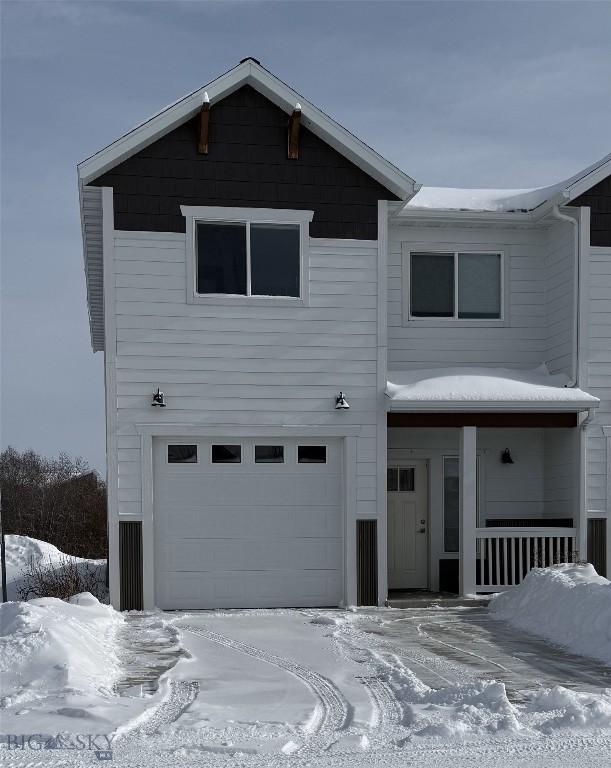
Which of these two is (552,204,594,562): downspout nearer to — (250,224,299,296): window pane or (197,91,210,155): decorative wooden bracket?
(250,224,299,296): window pane

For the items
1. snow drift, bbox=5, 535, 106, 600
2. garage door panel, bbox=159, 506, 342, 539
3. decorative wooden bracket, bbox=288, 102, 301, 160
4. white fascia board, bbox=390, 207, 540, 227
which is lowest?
snow drift, bbox=5, 535, 106, 600

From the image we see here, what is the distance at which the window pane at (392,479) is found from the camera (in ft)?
48.9

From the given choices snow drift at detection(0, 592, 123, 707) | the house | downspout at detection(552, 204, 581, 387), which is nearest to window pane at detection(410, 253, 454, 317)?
the house

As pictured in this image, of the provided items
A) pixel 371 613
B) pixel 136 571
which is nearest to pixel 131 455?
pixel 136 571

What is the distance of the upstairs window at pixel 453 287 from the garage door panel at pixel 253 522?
11.8 ft

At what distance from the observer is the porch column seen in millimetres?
13477

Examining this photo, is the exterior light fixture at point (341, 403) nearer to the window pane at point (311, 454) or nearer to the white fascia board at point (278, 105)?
the window pane at point (311, 454)

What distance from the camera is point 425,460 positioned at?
49.1 ft

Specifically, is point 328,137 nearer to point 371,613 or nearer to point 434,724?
point 371,613

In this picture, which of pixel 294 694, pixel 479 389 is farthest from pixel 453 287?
pixel 294 694

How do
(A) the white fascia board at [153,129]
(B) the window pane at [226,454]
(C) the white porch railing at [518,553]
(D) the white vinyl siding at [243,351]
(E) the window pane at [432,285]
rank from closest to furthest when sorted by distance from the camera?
(A) the white fascia board at [153,129], (D) the white vinyl siding at [243,351], (B) the window pane at [226,454], (C) the white porch railing at [518,553], (E) the window pane at [432,285]

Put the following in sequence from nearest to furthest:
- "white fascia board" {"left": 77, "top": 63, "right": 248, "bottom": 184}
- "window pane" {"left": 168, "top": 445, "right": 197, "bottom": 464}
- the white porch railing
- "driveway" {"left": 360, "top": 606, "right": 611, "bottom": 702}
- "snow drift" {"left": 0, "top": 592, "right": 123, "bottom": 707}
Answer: "snow drift" {"left": 0, "top": 592, "right": 123, "bottom": 707}, "driveway" {"left": 360, "top": 606, "right": 611, "bottom": 702}, "white fascia board" {"left": 77, "top": 63, "right": 248, "bottom": 184}, "window pane" {"left": 168, "top": 445, "right": 197, "bottom": 464}, the white porch railing

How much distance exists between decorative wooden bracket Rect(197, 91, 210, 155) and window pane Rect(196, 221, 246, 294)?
0.99 meters

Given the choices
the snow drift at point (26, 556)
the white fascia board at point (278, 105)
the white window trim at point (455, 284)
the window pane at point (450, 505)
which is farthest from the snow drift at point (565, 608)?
the snow drift at point (26, 556)
